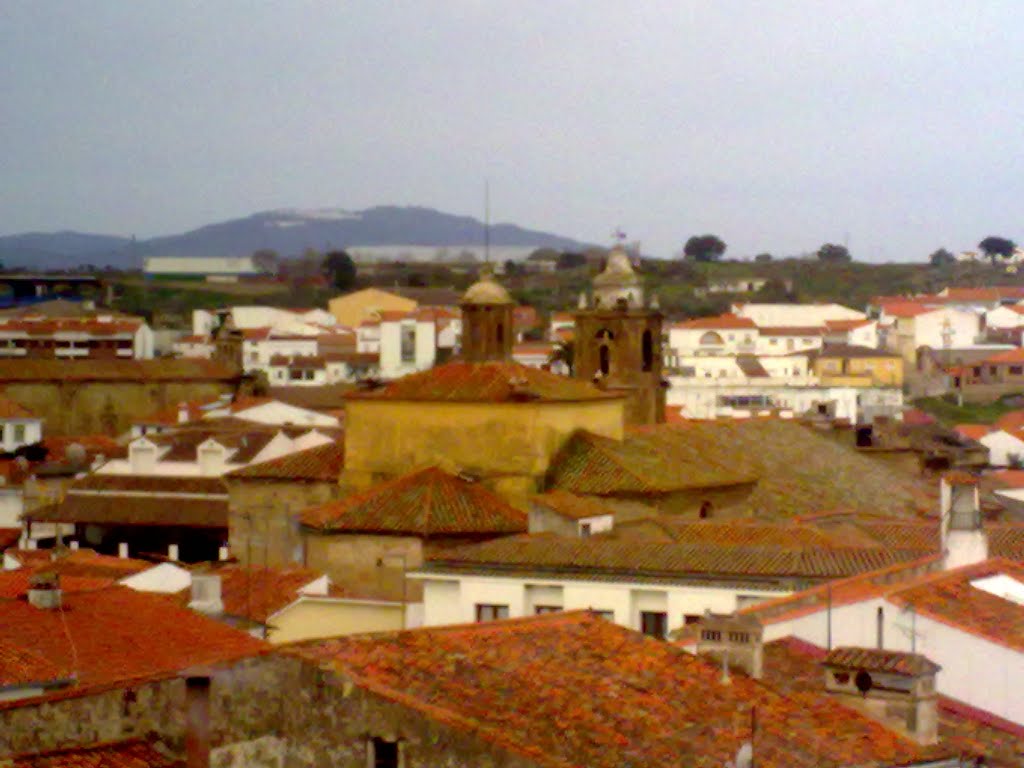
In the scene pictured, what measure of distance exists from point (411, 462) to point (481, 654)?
2420 cm

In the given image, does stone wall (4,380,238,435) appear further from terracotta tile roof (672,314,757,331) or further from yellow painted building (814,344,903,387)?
terracotta tile roof (672,314,757,331)

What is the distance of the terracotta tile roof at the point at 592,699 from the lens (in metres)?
12.2

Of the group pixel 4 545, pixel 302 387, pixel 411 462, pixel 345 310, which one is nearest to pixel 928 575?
pixel 411 462

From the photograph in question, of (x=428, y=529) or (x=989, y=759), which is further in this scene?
(x=428, y=529)

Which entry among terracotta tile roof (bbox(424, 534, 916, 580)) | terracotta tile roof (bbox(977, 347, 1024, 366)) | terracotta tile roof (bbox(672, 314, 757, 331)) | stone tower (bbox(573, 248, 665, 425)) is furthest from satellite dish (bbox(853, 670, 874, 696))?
terracotta tile roof (bbox(672, 314, 757, 331))

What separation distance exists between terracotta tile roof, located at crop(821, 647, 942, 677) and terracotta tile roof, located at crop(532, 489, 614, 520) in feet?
54.8

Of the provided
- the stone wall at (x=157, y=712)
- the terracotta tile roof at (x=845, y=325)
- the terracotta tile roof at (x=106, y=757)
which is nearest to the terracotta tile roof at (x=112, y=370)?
the terracotta tile roof at (x=845, y=325)

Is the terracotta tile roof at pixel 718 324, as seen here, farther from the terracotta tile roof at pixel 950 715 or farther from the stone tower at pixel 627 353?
the terracotta tile roof at pixel 950 715

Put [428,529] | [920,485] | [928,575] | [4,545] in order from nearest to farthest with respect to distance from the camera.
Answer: [928,575] < [428,529] < [920,485] < [4,545]

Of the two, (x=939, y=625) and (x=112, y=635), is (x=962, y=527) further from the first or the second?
(x=112, y=635)

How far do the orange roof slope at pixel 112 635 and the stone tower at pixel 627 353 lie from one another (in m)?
25.6

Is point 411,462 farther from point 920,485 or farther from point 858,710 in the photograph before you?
point 858,710

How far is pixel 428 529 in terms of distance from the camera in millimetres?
33719

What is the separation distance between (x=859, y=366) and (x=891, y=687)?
287 ft
